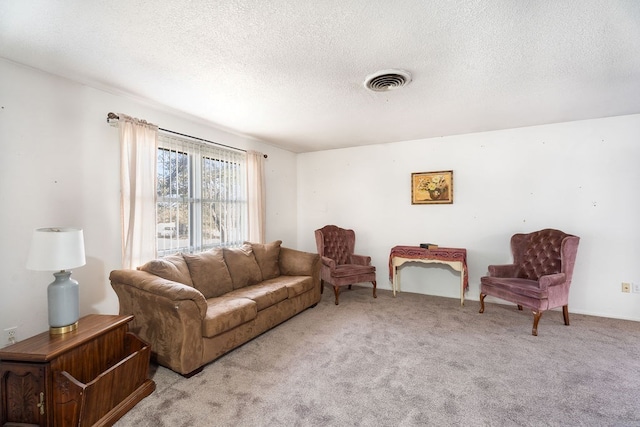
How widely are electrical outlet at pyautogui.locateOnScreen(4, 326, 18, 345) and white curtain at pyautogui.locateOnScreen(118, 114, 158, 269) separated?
0.81 m

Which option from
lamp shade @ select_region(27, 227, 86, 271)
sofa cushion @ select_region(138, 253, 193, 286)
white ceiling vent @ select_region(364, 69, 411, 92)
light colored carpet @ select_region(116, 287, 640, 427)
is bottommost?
light colored carpet @ select_region(116, 287, 640, 427)

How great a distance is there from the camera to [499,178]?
4.03 m

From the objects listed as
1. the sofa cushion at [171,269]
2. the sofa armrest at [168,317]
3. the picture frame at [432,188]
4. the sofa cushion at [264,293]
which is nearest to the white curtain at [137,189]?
the sofa cushion at [171,269]

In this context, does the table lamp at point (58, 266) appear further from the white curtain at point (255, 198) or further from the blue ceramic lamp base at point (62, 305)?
→ the white curtain at point (255, 198)

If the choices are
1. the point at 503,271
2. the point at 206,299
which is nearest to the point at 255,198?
the point at 206,299

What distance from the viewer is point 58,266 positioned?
179 cm

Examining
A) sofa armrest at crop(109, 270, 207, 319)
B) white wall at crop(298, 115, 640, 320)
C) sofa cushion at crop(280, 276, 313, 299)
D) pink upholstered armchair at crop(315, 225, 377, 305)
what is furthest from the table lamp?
white wall at crop(298, 115, 640, 320)

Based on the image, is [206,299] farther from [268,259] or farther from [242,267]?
[268,259]

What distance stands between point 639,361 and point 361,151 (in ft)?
13.1

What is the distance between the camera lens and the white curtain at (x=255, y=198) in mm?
4301

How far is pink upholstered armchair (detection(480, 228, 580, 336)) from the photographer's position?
2.99m

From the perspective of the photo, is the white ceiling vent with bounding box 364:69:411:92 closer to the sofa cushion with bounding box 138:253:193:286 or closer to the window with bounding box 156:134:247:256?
the window with bounding box 156:134:247:256

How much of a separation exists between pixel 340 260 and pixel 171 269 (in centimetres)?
262

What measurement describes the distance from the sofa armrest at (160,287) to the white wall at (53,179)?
45 cm
